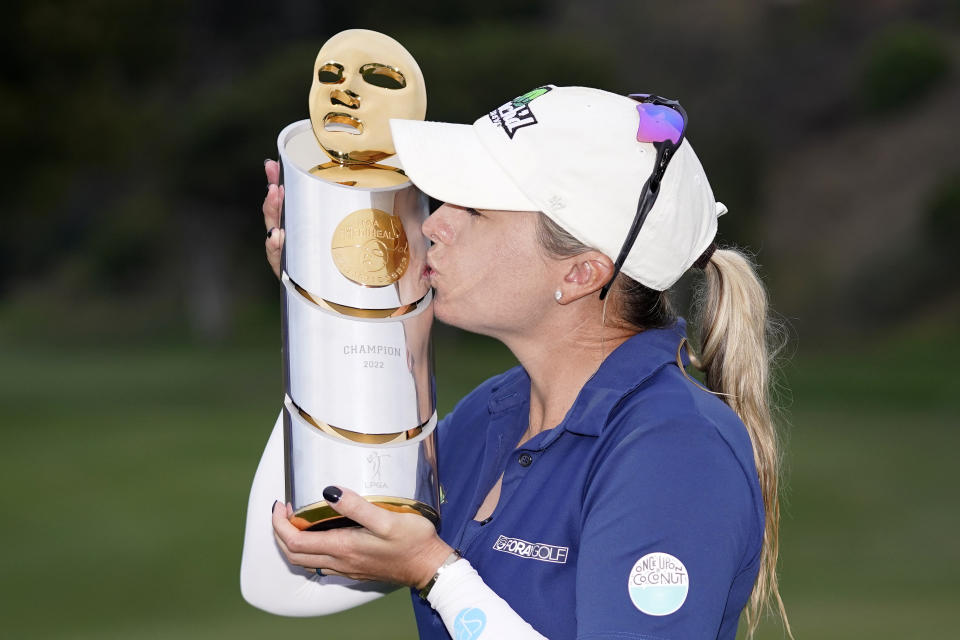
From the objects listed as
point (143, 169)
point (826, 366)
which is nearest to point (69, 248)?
point (143, 169)

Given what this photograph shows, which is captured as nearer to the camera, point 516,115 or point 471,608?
point 471,608

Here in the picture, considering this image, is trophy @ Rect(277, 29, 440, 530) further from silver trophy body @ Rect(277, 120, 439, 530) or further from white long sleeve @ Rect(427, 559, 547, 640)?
white long sleeve @ Rect(427, 559, 547, 640)

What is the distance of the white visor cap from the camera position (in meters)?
2.06

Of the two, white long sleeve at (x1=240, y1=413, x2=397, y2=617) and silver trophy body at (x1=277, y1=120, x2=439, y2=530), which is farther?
white long sleeve at (x1=240, y1=413, x2=397, y2=617)

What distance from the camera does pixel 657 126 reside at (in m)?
2.05

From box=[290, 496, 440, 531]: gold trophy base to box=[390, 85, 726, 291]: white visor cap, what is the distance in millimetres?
Answer: 520

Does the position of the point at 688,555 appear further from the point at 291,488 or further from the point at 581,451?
the point at 291,488

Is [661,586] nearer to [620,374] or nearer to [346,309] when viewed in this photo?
[620,374]

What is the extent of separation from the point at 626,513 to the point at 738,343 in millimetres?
559

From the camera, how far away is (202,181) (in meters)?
28.7

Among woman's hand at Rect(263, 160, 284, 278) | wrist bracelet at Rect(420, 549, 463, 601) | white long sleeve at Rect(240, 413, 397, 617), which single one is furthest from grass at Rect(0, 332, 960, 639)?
wrist bracelet at Rect(420, 549, 463, 601)

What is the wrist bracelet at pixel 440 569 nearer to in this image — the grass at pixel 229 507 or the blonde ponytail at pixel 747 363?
the blonde ponytail at pixel 747 363

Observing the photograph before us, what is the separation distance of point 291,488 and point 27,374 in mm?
23090

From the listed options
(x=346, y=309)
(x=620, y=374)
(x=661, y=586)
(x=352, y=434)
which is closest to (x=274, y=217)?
(x=346, y=309)
